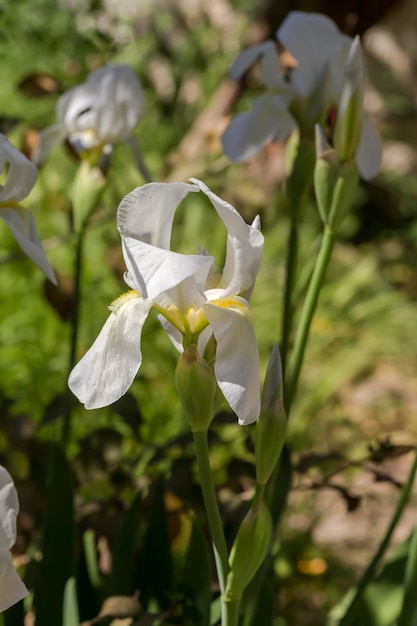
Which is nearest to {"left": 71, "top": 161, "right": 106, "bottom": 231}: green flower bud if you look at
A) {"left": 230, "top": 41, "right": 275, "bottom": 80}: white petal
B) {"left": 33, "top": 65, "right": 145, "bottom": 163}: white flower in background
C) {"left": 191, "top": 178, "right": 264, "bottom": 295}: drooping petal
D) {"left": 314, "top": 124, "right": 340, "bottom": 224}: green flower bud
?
{"left": 33, "top": 65, "right": 145, "bottom": 163}: white flower in background

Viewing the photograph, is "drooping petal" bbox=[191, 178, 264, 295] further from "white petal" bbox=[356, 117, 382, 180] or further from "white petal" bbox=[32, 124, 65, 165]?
"white petal" bbox=[32, 124, 65, 165]

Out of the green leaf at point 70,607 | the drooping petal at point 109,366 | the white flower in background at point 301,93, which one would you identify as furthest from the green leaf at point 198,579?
the white flower in background at point 301,93

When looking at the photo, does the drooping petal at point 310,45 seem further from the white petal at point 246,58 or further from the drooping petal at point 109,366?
the drooping petal at point 109,366

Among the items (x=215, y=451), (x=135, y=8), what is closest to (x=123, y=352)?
(x=215, y=451)

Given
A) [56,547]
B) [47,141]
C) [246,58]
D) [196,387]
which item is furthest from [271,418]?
[47,141]

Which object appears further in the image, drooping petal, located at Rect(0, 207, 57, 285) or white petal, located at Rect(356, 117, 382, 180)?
white petal, located at Rect(356, 117, 382, 180)

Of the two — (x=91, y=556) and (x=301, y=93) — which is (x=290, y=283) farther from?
(x=91, y=556)
